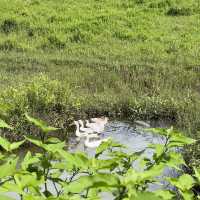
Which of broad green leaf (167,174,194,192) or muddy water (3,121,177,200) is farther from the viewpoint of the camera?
muddy water (3,121,177,200)

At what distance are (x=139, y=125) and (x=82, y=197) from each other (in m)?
6.89

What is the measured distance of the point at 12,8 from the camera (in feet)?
50.1

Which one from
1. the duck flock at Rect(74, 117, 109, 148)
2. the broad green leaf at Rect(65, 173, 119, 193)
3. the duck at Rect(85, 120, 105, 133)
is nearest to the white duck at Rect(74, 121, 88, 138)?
the duck flock at Rect(74, 117, 109, 148)

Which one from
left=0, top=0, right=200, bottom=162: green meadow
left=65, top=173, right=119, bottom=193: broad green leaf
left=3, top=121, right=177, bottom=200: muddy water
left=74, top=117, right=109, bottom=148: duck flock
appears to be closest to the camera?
left=65, top=173, right=119, bottom=193: broad green leaf

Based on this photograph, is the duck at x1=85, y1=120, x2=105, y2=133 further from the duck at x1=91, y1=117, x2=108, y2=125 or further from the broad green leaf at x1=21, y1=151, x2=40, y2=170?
the broad green leaf at x1=21, y1=151, x2=40, y2=170

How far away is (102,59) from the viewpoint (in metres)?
11.7

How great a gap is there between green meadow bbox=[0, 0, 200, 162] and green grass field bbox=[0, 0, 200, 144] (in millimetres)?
15

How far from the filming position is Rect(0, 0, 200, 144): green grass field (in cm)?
880

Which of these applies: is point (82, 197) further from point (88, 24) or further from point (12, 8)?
point (12, 8)

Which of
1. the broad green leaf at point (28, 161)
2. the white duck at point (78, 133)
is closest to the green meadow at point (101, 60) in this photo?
the white duck at point (78, 133)

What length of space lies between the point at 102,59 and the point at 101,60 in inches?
5.7

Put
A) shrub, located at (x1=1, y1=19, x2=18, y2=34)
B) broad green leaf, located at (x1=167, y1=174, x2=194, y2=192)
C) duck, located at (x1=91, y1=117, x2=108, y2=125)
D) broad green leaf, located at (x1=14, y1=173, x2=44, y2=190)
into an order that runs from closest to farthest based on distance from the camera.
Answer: broad green leaf, located at (x1=14, y1=173, x2=44, y2=190), broad green leaf, located at (x1=167, y1=174, x2=194, y2=192), duck, located at (x1=91, y1=117, x2=108, y2=125), shrub, located at (x1=1, y1=19, x2=18, y2=34)

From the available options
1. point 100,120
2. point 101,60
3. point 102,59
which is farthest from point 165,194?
point 102,59

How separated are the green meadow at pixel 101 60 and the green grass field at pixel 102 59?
0.05 ft
